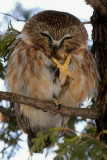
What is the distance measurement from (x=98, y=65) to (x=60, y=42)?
1.86 feet

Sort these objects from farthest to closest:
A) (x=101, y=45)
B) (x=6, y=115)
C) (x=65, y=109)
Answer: (x=6, y=115) → (x=101, y=45) → (x=65, y=109)

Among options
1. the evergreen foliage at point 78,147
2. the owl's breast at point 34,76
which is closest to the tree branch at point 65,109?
the owl's breast at point 34,76

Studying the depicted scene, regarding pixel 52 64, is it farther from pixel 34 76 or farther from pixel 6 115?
pixel 6 115

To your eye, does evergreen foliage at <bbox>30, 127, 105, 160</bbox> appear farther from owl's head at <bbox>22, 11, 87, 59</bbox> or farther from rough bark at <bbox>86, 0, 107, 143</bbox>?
owl's head at <bbox>22, 11, 87, 59</bbox>

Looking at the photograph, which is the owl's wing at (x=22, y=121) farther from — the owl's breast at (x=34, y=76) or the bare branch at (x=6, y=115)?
the owl's breast at (x=34, y=76)

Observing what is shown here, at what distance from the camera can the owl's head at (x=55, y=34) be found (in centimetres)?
362

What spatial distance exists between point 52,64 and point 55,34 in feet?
1.24

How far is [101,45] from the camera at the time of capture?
3490 millimetres

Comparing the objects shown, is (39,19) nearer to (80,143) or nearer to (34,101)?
(34,101)

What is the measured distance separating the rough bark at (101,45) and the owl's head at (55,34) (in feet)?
1.15

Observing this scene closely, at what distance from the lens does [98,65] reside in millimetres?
3643

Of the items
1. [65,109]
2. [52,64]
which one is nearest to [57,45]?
[52,64]

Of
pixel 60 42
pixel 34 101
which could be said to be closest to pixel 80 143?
pixel 34 101

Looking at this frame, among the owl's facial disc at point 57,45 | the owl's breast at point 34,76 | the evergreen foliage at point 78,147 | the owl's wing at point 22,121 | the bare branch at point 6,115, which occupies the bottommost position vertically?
the evergreen foliage at point 78,147
